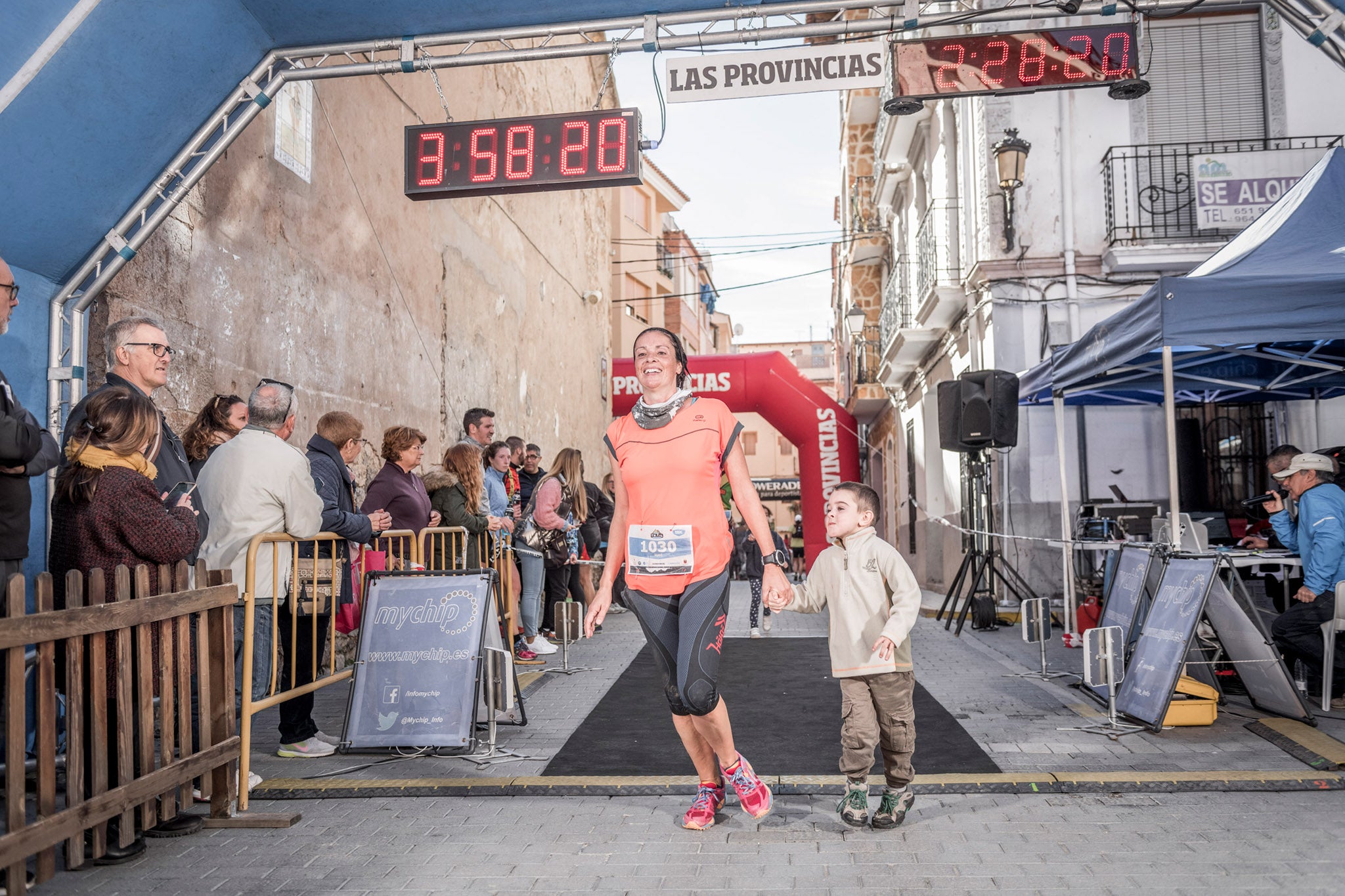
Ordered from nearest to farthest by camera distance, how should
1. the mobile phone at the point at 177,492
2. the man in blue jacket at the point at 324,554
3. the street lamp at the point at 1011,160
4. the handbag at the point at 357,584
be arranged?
the mobile phone at the point at 177,492
the man in blue jacket at the point at 324,554
the handbag at the point at 357,584
the street lamp at the point at 1011,160

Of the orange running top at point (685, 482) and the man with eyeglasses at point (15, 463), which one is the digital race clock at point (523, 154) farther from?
the man with eyeglasses at point (15, 463)

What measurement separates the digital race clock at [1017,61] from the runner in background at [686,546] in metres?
4.11

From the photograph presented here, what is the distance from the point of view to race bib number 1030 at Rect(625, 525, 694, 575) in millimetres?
4277

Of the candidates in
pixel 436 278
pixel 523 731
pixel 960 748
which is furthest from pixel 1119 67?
pixel 436 278

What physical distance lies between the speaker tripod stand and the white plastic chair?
170 inches

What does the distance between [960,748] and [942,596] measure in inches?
444

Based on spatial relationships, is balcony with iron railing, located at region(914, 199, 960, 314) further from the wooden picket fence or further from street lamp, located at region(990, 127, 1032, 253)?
the wooden picket fence

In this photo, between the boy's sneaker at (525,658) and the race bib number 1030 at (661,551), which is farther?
the boy's sneaker at (525,658)

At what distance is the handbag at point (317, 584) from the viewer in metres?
5.41

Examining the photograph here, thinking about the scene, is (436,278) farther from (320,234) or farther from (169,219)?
(169,219)

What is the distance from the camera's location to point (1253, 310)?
6617mm

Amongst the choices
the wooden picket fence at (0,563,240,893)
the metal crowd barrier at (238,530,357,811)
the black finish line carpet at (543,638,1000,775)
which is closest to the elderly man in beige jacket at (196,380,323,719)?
the metal crowd barrier at (238,530,357,811)

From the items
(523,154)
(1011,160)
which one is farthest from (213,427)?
(1011,160)

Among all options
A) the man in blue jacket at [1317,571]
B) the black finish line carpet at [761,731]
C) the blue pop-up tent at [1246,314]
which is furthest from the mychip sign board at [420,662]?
the man in blue jacket at [1317,571]
